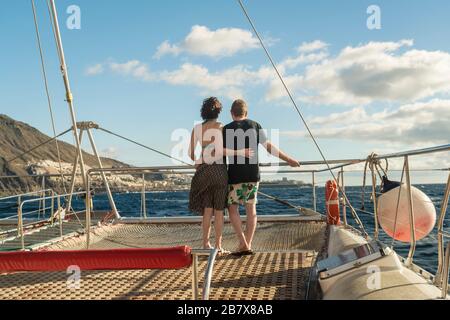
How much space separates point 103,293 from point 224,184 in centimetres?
163

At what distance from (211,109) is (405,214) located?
7.23 ft

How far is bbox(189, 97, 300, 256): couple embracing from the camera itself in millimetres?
4574

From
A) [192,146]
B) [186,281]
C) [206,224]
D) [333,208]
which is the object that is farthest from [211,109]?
[333,208]

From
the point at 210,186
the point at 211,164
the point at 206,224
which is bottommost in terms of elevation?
the point at 206,224

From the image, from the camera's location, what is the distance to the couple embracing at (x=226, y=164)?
4.57 meters

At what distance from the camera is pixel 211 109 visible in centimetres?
459

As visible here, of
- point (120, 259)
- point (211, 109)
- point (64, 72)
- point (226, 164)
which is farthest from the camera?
point (64, 72)

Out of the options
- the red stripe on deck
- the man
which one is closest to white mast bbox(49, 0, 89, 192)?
the man

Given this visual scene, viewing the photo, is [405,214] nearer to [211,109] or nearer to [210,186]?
[210,186]

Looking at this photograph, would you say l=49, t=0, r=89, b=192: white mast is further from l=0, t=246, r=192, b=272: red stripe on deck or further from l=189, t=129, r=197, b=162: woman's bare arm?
l=0, t=246, r=192, b=272: red stripe on deck

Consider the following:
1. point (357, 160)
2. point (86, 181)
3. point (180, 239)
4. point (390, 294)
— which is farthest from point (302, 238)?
point (390, 294)
